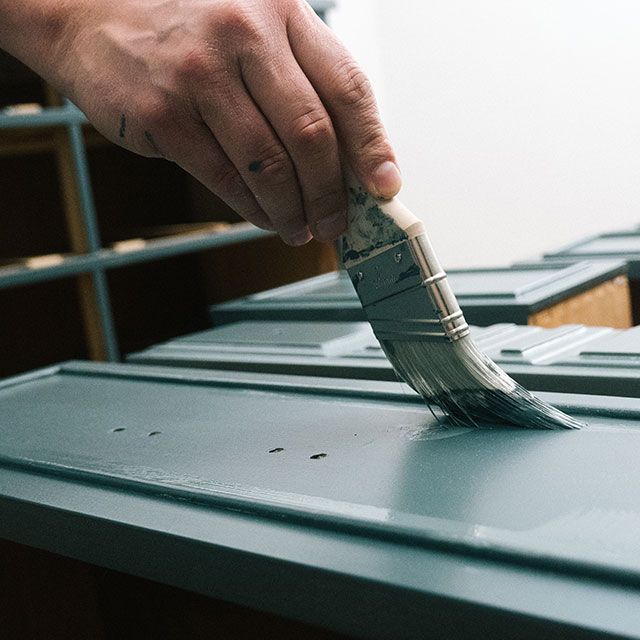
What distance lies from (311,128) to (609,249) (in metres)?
1.23

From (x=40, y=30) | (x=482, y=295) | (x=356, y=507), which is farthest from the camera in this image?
(x=482, y=295)

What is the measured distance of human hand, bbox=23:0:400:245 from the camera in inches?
25.8

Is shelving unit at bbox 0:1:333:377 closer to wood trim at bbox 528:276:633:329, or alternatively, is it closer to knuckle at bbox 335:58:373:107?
wood trim at bbox 528:276:633:329

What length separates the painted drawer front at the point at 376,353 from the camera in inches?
35.0

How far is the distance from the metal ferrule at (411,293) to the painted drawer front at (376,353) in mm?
252

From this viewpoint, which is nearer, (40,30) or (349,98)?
(349,98)

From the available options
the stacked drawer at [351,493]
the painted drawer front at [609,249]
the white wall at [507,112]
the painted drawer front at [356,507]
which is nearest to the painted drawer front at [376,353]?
the stacked drawer at [351,493]


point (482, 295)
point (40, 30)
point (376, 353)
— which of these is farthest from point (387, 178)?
point (482, 295)

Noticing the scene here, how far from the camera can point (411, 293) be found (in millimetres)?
677

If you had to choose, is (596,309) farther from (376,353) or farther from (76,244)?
(76,244)

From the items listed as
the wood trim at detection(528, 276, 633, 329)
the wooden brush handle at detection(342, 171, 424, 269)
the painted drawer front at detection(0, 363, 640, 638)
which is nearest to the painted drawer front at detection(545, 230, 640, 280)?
the wood trim at detection(528, 276, 633, 329)

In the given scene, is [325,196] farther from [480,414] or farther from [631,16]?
[631,16]

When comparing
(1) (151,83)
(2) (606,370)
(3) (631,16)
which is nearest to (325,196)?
(1) (151,83)

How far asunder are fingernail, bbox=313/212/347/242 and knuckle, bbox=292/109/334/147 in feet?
0.23
